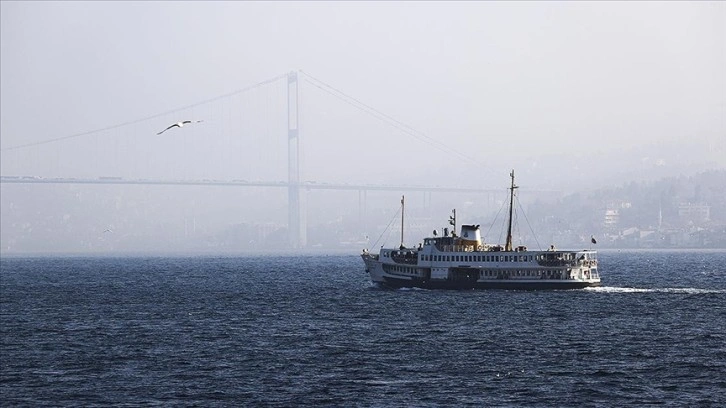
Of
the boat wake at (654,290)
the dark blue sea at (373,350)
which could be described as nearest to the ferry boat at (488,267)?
the dark blue sea at (373,350)

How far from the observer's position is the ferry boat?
351ft

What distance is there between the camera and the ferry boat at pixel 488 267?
107 m

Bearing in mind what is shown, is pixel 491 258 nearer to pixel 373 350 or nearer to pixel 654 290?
pixel 654 290

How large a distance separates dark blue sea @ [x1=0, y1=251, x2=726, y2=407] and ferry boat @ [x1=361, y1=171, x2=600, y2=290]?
4.97 feet

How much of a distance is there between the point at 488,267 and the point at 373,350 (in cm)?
4362

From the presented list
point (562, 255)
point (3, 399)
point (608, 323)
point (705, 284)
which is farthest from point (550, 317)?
point (705, 284)

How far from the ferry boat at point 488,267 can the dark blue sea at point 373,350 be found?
1514mm

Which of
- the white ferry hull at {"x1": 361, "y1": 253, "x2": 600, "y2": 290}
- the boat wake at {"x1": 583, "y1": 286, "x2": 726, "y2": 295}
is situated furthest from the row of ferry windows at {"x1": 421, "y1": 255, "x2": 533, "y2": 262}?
the boat wake at {"x1": 583, "y1": 286, "x2": 726, "y2": 295}

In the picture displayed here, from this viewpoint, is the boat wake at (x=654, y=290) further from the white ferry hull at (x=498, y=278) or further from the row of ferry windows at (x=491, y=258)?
the row of ferry windows at (x=491, y=258)

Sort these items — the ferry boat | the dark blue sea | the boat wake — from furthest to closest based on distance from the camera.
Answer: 1. the boat wake
2. the ferry boat
3. the dark blue sea

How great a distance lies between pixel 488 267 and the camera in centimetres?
10738

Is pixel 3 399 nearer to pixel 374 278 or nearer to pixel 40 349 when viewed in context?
pixel 40 349

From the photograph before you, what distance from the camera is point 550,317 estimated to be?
83.8 meters

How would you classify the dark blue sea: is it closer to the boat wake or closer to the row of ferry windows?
the boat wake
